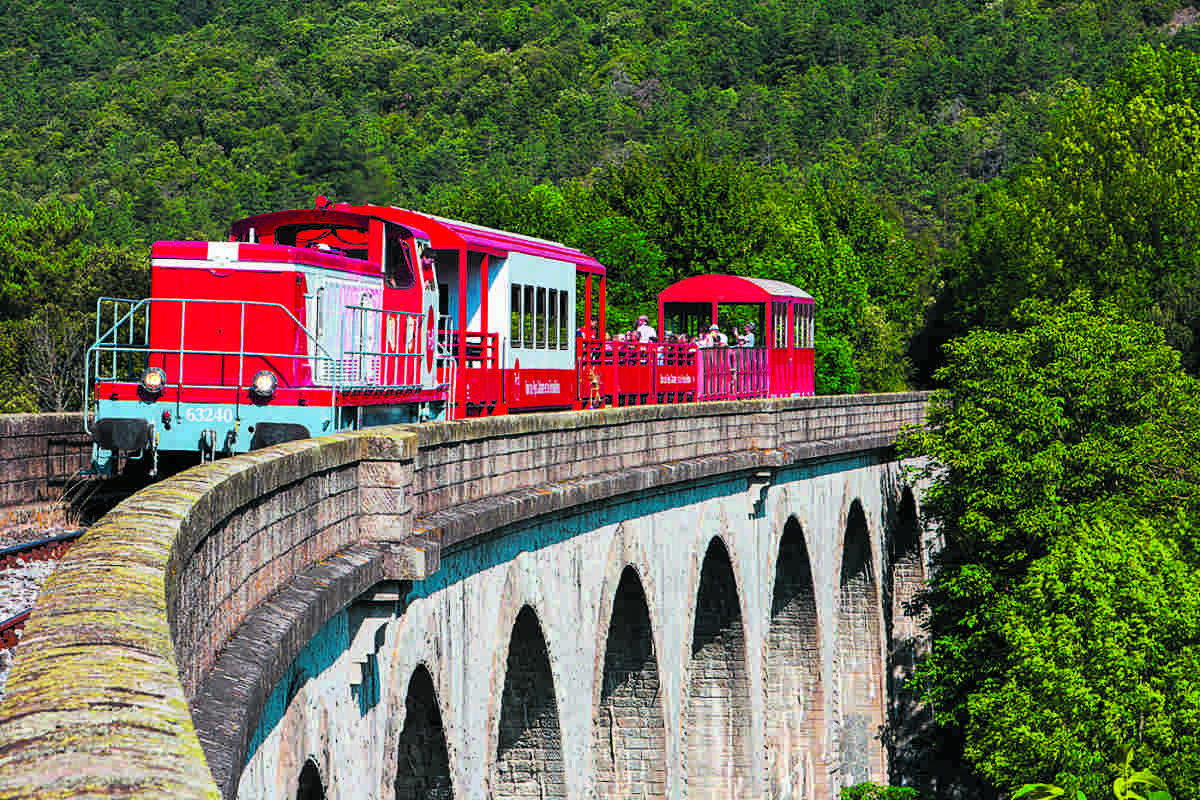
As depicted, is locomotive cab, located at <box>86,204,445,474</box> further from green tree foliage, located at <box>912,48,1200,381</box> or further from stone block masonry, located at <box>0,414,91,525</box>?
green tree foliage, located at <box>912,48,1200,381</box>

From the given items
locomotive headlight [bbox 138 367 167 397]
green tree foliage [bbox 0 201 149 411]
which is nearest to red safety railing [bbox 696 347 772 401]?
locomotive headlight [bbox 138 367 167 397]

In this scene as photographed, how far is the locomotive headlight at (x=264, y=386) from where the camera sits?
13.9 m

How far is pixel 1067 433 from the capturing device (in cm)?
3262

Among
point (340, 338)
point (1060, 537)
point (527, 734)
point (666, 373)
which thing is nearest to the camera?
point (527, 734)

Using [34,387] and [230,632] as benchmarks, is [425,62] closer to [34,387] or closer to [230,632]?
[34,387]

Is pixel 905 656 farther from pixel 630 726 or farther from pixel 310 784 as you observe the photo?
pixel 310 784

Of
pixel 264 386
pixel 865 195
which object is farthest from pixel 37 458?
pixel 865 195

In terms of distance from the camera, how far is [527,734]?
15.6m

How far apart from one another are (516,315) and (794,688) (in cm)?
1218

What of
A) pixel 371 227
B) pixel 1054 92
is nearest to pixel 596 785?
pixel 371 227

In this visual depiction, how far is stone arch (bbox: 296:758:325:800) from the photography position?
856cm

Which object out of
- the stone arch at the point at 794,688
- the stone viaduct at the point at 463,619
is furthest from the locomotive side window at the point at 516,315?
the stone arch at the point at 794,688

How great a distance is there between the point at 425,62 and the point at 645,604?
5493 inches

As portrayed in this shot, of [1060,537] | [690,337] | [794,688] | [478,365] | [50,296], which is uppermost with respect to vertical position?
[50,296]
